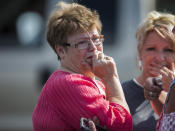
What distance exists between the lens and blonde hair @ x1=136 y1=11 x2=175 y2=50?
328cm

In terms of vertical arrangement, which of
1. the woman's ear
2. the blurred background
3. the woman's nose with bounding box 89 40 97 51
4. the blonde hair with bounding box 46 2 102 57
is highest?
the blonde hair with bounding box 46 2 102 57

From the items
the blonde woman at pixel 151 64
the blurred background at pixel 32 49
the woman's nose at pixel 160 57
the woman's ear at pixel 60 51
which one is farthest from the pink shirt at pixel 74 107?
the blurred background at pixel 32 49

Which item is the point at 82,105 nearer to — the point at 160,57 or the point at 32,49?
the point at 160,57

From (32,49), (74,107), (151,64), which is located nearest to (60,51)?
(74,107)

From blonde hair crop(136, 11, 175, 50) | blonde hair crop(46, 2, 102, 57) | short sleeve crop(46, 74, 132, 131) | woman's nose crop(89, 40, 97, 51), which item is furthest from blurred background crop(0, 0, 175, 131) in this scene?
short sleeve crop(46, 74, 132, 131)

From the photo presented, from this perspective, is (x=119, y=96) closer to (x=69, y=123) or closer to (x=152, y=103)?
(x=69, y=123)

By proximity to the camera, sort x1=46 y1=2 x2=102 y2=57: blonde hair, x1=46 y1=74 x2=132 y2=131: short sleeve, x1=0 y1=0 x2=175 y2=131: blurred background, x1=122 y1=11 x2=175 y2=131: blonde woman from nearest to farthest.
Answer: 1. x1=46 y1=74 x2=132 y2=131: short sleeve
2. x1=46 y1=2 x2=102 y2=57: blonde hair
3. x1=122 y1=11 x2=175 y2=131: blonde woman
4. x1=0 y1=0 x2=175 y2=131: blurred background

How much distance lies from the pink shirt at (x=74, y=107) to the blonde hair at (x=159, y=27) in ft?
2.79

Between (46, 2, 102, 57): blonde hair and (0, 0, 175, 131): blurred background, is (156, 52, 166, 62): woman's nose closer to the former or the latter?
(46, 2, 102, 57): blonde hair

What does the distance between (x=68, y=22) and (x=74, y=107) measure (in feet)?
1.80

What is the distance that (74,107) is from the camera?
2586 millimetres

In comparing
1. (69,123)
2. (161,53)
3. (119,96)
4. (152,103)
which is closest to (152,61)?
(161,53)

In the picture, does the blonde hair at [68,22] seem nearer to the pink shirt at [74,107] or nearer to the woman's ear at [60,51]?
the woman's ear at [60,51]

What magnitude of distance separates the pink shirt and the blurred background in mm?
5855
